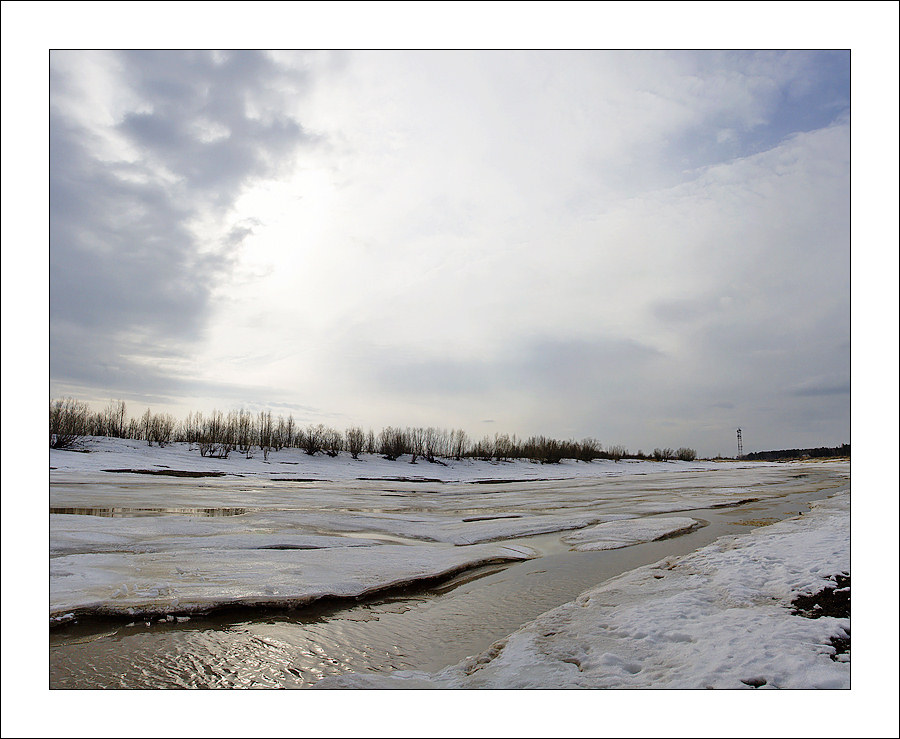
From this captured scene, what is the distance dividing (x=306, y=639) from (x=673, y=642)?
132 inches

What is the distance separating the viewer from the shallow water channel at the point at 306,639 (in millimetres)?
4070

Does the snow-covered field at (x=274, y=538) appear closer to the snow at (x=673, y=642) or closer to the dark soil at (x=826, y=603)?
the snow at (x=673, y=642)

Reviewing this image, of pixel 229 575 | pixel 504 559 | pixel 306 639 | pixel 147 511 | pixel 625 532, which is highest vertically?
pixel 306 639

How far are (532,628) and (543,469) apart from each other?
56.4 meters

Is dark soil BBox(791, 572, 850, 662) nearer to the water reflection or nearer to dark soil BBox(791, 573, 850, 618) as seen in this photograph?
dark soil BBox(791, 573, 850, 618)

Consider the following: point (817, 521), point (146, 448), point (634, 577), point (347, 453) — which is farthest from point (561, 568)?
point (347, 453)

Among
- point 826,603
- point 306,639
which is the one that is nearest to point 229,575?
point 306,639

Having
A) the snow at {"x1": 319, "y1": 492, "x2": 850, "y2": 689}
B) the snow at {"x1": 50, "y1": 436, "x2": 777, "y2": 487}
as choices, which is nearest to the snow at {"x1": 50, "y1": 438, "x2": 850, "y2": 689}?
the snow at {"x1": 319, "y1": 492, "x2": 850, "y2": 689}

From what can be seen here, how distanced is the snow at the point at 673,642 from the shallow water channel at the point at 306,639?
0.30 m

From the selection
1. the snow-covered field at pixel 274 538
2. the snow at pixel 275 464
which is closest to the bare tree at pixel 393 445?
the snow at pixel 275 464

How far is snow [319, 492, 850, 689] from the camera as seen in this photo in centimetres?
388

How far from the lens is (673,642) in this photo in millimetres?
4555

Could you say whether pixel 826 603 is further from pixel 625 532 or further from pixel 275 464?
pixel 275 464

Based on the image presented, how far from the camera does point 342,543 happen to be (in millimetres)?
9547
